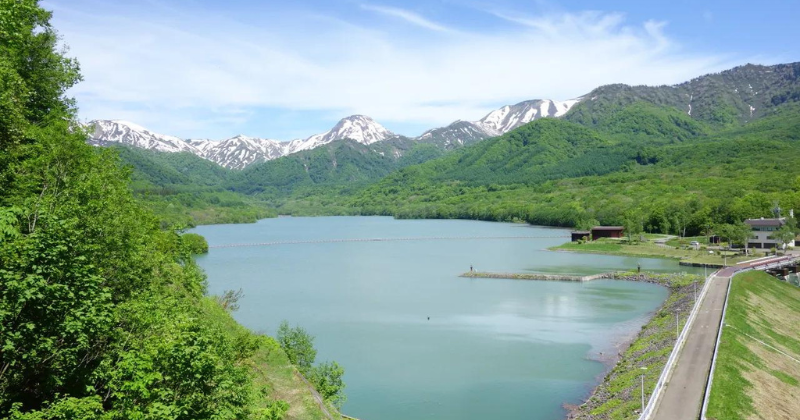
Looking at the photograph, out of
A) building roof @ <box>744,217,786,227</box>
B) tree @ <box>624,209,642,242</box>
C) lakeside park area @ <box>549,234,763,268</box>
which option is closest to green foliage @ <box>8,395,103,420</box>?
lakeside park area @ <box>549,234,763,268</box>

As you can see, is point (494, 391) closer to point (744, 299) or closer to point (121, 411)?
point (121, 411)

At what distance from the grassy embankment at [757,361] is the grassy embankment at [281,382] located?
13.6 meters

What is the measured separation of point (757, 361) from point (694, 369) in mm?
5802

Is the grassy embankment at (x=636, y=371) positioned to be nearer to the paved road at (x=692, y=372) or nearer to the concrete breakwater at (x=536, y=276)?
the paved road at (x=692, y=372)

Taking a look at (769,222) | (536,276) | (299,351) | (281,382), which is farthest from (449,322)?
(769,222)

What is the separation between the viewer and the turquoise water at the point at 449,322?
87.4 feet

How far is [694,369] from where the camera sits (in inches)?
925

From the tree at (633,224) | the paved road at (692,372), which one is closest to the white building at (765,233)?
the tree at (633,224)

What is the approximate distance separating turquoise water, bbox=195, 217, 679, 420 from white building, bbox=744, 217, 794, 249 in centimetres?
1293

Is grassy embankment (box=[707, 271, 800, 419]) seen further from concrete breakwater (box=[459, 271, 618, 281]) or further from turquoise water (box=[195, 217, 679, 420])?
concrete breakwater (box=[459, 271, 618, 281])

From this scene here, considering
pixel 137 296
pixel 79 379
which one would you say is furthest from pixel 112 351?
pixel 137 296

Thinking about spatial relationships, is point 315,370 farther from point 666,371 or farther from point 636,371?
point 636,371

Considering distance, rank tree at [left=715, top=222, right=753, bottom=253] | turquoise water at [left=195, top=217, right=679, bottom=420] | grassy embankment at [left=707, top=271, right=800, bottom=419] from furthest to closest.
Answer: tree at [left=715, top=222, right=753, bottom=253]
turquoise water at [left=195, top=217, right=679, bottom=420]
grassy embankment at [left=707, top=271, right=800, bottom=419]

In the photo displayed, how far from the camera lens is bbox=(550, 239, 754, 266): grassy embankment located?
67.1m
